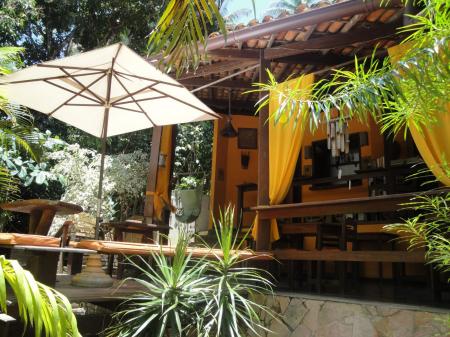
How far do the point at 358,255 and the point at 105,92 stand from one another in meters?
3.19

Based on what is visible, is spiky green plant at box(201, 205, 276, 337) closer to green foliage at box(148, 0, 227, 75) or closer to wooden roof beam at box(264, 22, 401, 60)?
green foliage at box(148, 0, 227, 75)

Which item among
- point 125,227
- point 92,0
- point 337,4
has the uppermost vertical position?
point 92,0

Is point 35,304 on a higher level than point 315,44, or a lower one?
lower

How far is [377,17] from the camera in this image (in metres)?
4.71

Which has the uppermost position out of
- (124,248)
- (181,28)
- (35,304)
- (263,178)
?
(181,28)

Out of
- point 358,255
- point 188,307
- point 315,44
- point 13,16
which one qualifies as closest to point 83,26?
point 13,16

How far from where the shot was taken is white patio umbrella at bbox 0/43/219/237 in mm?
4055

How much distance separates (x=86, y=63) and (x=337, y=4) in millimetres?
2478

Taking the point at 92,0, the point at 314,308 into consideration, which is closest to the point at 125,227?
the point at 314,308

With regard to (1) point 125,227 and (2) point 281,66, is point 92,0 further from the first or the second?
(1) point 125,227

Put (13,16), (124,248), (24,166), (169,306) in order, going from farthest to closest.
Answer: (13,16) < (24,166) < (124,248) < (169,306)

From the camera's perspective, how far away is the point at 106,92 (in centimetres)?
477

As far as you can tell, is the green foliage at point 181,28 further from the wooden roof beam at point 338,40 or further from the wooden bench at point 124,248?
the wooden roof beam at point 338,40

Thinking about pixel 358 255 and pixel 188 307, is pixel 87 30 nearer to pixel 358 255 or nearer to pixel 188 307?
pixel 358 255
